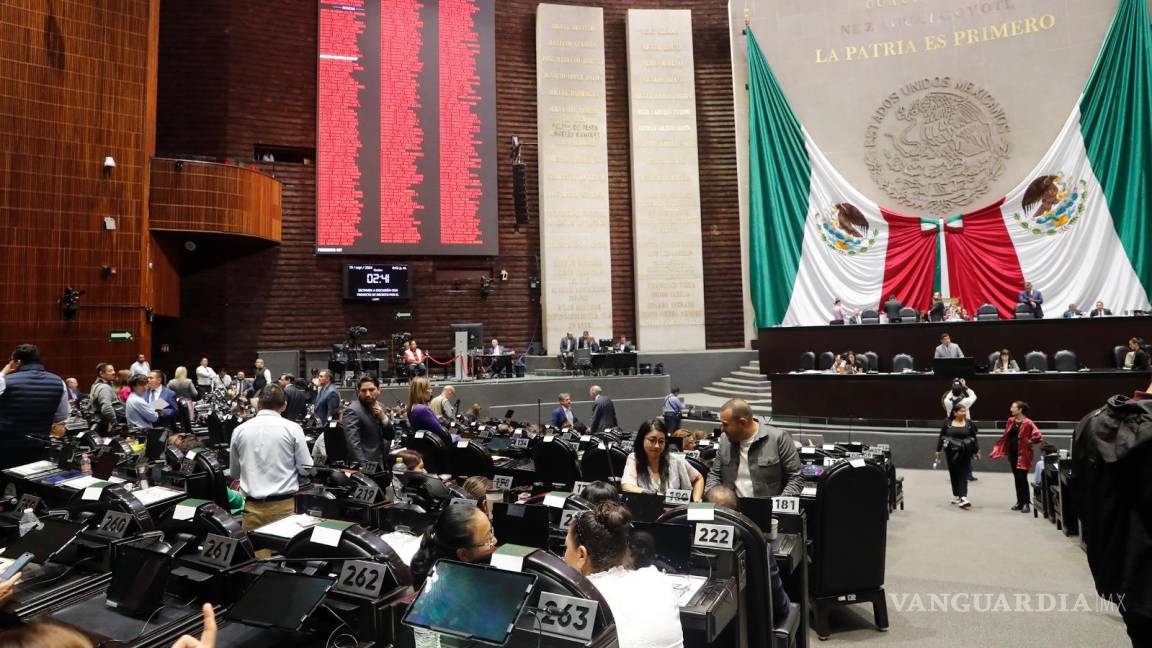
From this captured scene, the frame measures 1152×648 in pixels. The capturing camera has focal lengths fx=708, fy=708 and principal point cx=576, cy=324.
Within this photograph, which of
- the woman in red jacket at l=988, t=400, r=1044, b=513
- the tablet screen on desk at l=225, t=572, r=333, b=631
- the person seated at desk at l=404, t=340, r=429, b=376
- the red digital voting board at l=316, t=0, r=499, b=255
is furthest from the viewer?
the red digital voting board at l=316, t=0, r=499, b=255

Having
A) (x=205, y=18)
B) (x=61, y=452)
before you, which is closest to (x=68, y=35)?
(x=205, y=18)

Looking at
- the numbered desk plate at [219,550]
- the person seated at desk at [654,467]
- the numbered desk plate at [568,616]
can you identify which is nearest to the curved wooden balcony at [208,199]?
the person seated at desk at [654,467]

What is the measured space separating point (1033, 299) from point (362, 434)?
12.6 metres

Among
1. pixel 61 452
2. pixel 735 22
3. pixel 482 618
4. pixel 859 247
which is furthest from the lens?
pixel 735 22

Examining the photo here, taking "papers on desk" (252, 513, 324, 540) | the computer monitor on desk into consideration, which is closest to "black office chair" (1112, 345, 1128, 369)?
the computer monitor on desk

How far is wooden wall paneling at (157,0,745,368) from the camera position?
45.5ft

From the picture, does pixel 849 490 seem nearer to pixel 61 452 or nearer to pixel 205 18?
pixel 61 452

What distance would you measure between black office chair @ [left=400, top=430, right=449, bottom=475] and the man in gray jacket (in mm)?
2133

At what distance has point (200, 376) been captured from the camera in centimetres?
1194

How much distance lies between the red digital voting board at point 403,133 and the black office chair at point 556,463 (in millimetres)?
10535

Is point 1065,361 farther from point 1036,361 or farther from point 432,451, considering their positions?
point 432,451

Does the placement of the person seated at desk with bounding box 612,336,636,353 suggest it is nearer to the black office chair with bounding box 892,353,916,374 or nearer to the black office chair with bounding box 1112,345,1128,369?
the black office chair with bounding box 892,353,916,374

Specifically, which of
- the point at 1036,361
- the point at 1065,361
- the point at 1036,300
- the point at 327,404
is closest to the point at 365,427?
the point at 327,404

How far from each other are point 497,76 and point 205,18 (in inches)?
231
